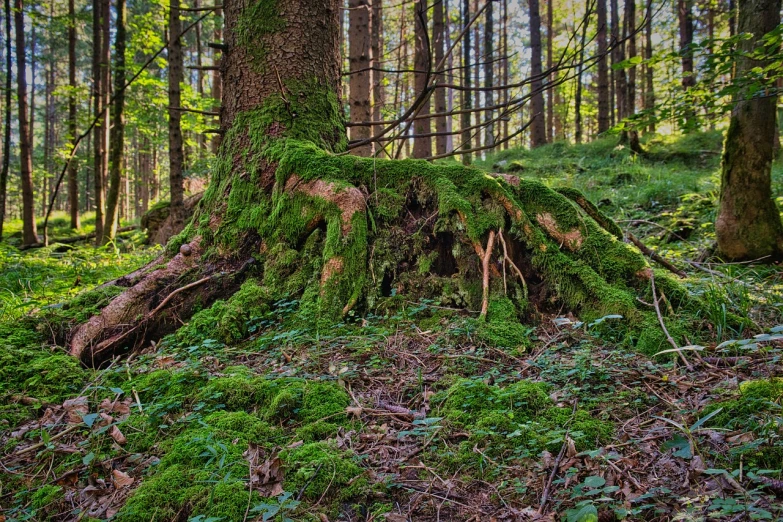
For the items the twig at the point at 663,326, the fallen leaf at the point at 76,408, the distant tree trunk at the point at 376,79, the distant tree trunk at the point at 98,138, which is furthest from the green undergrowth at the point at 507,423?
the distant tree trunk at the point at 98,138

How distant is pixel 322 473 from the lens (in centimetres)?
203

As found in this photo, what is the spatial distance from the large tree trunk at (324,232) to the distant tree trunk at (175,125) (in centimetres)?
349

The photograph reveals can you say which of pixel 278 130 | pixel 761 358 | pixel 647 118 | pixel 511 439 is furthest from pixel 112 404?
pixel 647 118

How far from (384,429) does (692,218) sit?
6711 mm

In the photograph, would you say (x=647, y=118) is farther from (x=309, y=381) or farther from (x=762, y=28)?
(x=309, y=381)

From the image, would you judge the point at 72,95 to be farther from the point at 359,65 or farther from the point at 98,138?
the point at 359,65

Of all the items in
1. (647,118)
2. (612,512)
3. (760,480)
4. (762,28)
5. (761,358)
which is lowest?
(612,512)

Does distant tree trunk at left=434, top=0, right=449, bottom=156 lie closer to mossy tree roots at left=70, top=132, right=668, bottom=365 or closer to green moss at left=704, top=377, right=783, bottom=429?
mossy tree roots at left=70, top=132, right=668, bottom=365

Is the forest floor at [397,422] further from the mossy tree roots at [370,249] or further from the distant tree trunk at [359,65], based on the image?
the distant tree trunk at [359,65]

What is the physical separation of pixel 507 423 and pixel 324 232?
243cm

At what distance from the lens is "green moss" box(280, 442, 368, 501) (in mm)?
1965

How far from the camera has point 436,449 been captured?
224 cm

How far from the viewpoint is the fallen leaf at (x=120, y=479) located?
2156mm

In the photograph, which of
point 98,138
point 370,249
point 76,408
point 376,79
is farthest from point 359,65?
point 98,138
